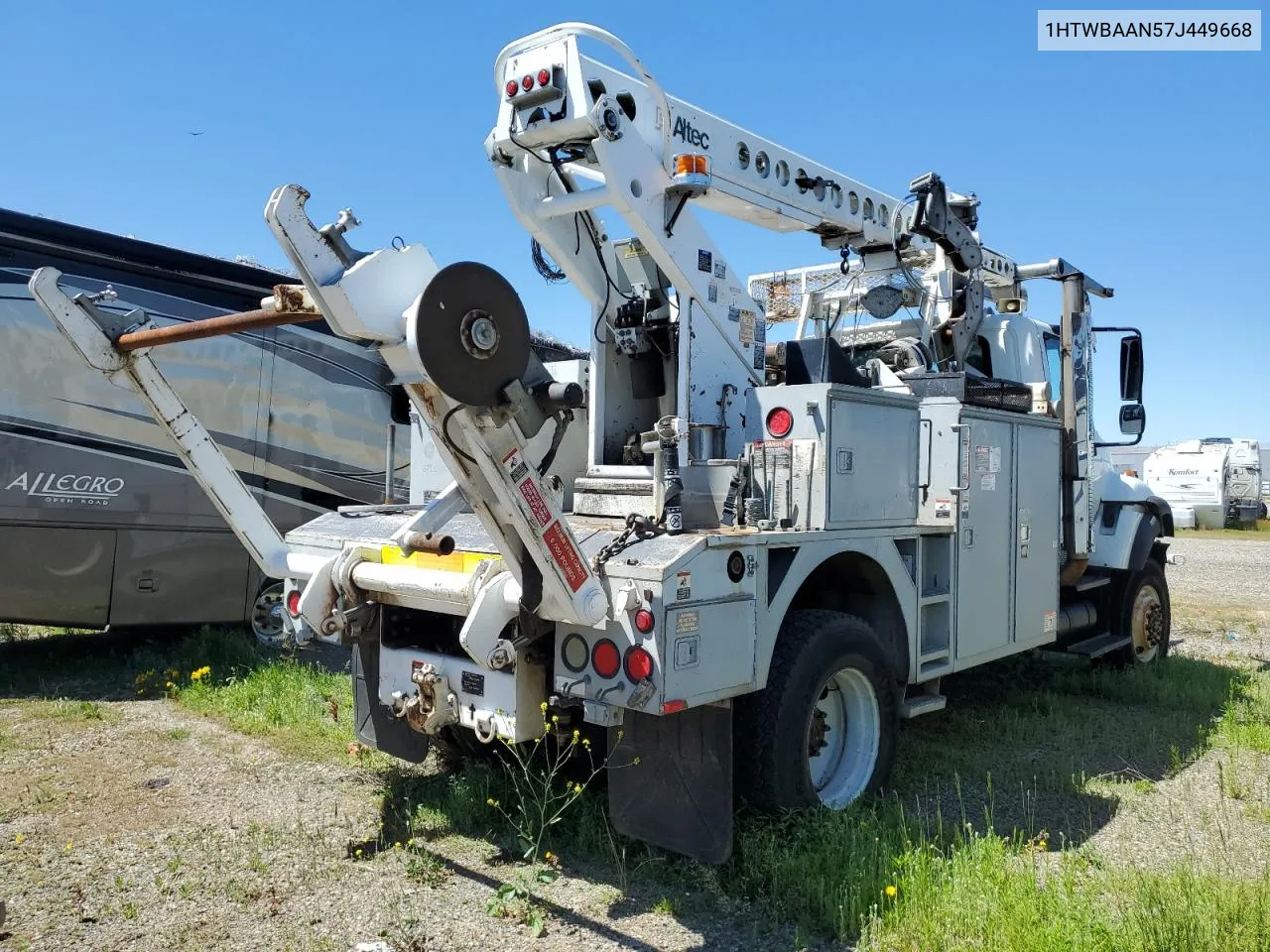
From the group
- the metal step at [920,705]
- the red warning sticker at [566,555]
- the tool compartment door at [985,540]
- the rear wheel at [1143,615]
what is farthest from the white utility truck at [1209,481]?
the red warning sticker at [566,555]

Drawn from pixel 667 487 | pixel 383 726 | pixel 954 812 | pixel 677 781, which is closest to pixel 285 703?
pixel 383 726

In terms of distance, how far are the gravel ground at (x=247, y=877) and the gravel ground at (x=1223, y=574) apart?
1232cm

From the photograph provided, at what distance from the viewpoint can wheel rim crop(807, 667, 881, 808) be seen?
4.48m

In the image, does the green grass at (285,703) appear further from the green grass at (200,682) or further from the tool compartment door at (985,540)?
the tool compartment door at (985,540)

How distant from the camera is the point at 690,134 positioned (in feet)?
16.5

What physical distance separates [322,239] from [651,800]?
7.94ft

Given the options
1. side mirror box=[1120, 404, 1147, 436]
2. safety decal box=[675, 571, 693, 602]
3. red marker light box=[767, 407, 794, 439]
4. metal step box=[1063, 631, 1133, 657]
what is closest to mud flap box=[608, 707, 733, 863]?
safety decal box=[675, 571, 693, 602]

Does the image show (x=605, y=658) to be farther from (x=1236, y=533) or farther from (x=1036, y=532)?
(x=1236, y=533)

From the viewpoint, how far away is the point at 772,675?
4.00 meters

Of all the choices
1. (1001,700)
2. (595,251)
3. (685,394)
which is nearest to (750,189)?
(595,251)

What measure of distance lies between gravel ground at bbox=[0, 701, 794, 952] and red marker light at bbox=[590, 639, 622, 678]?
92cm

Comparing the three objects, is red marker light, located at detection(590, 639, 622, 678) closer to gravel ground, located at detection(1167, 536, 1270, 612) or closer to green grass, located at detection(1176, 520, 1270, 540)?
gravel ground, located at detection(1167, 536, 1270, 612)

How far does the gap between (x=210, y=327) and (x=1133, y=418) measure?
6550 millimetres

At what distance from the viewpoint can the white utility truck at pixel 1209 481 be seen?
27.5 meters
